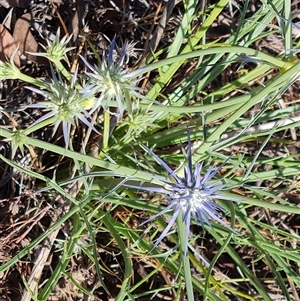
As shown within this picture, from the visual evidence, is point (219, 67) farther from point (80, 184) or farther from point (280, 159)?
point (80, 184)

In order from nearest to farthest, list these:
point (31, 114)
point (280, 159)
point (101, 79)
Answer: point (101, 79) → point (280, 159) → point (31, 114)

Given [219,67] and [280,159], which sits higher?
[219,67]

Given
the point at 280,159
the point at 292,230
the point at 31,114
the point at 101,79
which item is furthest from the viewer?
the point at 292,230

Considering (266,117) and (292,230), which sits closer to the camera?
(266,117)

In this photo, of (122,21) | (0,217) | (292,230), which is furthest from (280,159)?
(0,217)

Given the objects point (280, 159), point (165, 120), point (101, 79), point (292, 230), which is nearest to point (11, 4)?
point (165, 120)

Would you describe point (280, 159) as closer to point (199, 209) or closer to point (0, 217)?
point (199, 209)

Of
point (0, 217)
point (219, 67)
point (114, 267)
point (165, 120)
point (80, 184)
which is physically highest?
point (219, 67)

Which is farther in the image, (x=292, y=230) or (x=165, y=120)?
(x=292, y=230)

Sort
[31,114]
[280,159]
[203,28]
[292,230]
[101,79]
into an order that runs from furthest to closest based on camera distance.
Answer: [292,230] → [31,114] → [280,159] → [203,28] → [101,79]
